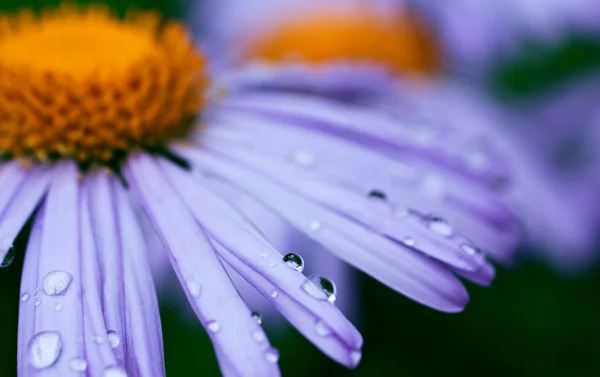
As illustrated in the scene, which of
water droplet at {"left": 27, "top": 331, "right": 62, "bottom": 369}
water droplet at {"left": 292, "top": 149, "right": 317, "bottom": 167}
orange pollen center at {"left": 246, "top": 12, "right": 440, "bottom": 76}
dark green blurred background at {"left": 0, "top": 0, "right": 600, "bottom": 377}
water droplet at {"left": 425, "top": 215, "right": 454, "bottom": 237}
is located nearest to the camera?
water droplet at {"left": 27, "top": 331, "right": 62, "bottom": 369}

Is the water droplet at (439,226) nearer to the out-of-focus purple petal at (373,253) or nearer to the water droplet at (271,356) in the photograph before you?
the out-of-focus purple petal at (373,253)

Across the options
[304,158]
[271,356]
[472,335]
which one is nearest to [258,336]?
[271,356]

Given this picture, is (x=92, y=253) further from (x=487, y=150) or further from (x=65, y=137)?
(x=487, y=150)

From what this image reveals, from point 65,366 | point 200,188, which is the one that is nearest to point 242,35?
point 200,188

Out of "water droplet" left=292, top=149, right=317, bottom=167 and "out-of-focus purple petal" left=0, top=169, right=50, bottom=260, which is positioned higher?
"water droplet" left=292, top=149, right=317, bottom=167

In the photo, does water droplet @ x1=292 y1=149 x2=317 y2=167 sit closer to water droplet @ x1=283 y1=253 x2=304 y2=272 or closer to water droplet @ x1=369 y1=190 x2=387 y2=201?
water droplet @ x1=369 y1=190 x2=387 y2=201

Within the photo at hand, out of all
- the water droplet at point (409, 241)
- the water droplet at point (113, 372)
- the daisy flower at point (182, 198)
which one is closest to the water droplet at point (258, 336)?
the daisy flower at point (182, 198)

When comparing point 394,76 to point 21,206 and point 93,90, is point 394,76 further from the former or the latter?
point 21,206

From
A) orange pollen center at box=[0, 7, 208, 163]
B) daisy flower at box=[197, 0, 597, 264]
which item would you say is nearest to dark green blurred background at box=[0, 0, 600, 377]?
daisy flower at box=[197, 0, 597, 264]
